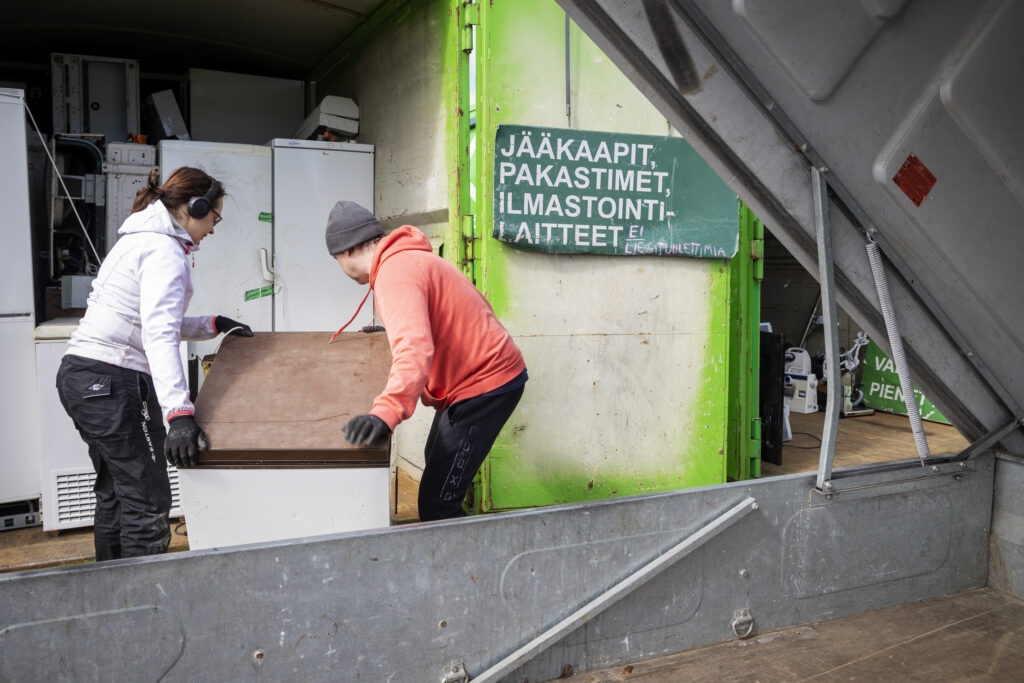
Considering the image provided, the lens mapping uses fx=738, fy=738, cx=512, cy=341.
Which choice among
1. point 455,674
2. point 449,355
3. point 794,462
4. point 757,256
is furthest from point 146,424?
point 794,462

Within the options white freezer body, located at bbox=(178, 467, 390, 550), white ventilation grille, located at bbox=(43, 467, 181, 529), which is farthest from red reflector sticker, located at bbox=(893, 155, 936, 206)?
white ventilation grille, located at bbox=(43, 467, 181, 529)

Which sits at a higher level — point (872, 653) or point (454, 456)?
point (454, 456)

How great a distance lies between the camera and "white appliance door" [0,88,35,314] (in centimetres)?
368

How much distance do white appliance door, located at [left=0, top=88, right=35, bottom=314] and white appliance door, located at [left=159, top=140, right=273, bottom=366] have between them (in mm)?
828

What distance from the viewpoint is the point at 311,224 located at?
4.73 m

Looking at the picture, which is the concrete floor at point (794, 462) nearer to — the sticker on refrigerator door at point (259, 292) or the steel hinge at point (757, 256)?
the steel hinge at point (757, 256)

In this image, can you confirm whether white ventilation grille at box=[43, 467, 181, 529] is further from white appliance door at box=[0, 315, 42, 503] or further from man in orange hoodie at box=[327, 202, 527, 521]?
man in orange hoodie at box=[327, 202, 527, 521]

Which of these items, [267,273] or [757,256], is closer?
[757,256]

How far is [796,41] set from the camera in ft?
5.82

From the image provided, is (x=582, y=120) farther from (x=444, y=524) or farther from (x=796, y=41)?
(x=444, y=524)

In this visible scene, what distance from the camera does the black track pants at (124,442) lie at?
247 cm

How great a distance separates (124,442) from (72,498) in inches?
63.6

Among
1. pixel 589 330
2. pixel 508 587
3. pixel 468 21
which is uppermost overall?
pixel 468 21

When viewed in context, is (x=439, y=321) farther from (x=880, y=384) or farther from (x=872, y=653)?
(x=880, y=384)
